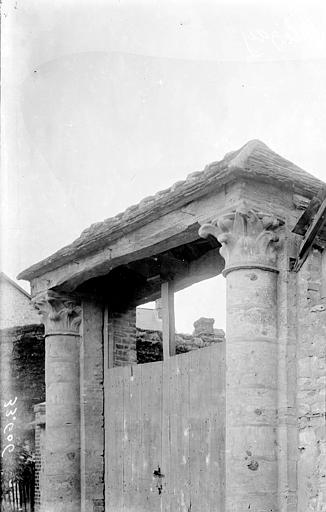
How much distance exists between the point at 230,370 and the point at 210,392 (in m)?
1.00

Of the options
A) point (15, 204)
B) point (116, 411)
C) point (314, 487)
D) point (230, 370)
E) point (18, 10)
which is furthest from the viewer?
point (116, 411)

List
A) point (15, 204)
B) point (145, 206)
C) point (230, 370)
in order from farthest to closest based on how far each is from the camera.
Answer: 1. point (15, 204)
2. point (145, 206)
3. point (230, 370)

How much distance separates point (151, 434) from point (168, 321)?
132 cm

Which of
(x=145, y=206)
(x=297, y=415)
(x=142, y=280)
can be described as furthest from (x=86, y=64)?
(x=297, y=415)

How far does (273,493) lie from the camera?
5.84 meters

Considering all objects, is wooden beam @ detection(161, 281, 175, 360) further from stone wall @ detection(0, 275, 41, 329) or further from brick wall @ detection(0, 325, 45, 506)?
stone wall @ detection(0, 275, 41, 329)

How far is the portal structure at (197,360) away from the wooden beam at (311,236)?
0.08 feet

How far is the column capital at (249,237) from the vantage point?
6.13 meters

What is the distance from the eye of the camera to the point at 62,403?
892 cm

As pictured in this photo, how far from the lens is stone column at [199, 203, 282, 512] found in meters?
5.83

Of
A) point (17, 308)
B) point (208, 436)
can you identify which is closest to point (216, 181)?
point (208, 436)

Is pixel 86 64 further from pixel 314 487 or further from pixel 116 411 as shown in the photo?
pixel 314 487

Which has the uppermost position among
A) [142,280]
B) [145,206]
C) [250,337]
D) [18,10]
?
[18,10]

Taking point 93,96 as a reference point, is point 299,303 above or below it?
below
